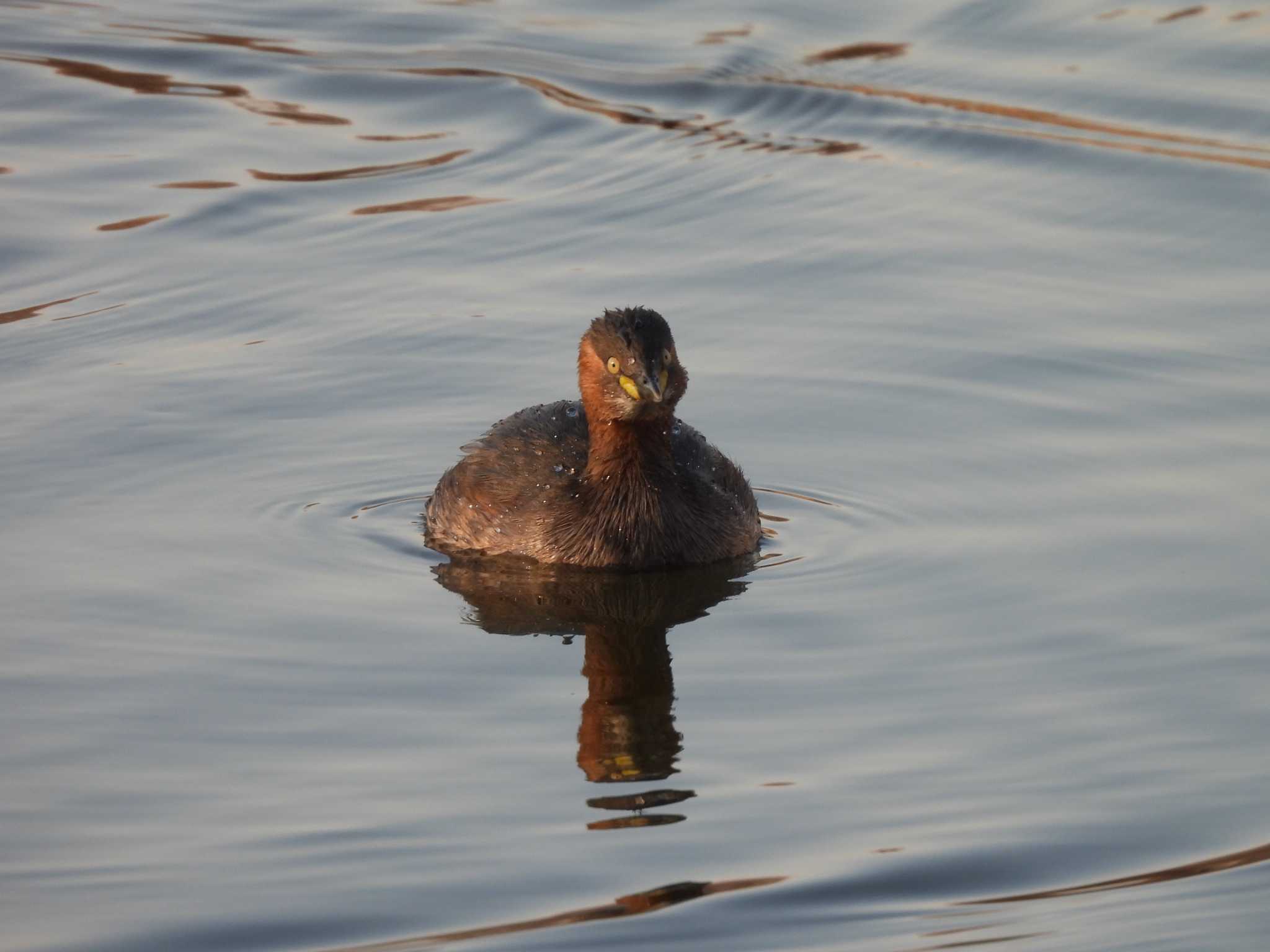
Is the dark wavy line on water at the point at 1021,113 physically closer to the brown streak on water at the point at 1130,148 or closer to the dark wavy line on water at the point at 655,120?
the brown streak on water at the point at 1130,148

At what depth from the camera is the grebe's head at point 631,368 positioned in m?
10.6

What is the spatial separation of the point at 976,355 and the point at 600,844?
6243mm

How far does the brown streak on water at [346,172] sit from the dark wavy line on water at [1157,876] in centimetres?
1151

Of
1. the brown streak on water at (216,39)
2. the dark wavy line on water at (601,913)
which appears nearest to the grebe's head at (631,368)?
the dark wavy line on water at (601,913)

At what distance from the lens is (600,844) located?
7.67 m

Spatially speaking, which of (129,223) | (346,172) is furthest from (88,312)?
(346,172)

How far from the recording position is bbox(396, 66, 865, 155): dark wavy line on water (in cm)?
1814

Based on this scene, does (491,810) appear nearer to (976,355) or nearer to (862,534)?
(862,534)

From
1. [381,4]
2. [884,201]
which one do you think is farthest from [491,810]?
[381,4]

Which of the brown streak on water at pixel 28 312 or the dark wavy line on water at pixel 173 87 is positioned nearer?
the brown streak on water at pixel 28 312

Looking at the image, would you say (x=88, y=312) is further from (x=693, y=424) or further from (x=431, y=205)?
(x=693, y=424)

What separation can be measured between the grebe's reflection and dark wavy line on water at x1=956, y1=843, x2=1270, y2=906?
51.3 inches

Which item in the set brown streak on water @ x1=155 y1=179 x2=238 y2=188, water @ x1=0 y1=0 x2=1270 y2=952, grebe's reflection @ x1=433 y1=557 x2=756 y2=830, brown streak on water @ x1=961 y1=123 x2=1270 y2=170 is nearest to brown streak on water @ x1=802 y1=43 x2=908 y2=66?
water @ x1=0 y1=0 x2=1270 y2=952

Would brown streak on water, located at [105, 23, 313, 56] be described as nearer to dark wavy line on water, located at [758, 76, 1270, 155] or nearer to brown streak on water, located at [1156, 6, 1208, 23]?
dark wavy line on water, located at [758, 76, 1270, 155]
